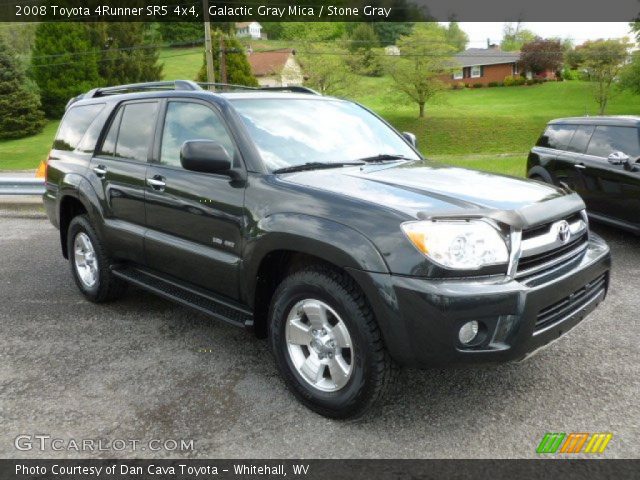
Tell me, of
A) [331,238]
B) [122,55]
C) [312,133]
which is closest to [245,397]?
[331,238]

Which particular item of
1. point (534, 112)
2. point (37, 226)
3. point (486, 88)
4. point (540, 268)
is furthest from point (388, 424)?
point (486, 88)

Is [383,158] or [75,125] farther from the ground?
[75,125]

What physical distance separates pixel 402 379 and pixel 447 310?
114 cm

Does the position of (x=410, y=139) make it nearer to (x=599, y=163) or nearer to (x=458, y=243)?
(x=458, y=243)

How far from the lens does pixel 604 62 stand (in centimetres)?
3953

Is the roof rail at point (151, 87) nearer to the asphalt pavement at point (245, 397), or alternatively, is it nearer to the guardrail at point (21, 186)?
the asphalt pavement at point (245, 397)

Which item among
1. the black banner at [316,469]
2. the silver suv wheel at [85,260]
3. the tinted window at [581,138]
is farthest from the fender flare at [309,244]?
the tinted window at [581,138]

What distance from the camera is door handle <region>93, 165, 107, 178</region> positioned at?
4.69m

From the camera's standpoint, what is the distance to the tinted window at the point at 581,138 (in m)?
7.51

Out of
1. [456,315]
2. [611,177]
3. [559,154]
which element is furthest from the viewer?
[559,154]

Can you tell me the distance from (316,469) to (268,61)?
192ft

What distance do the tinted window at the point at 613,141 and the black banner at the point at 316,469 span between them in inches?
203

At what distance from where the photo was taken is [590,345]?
4.08 metres

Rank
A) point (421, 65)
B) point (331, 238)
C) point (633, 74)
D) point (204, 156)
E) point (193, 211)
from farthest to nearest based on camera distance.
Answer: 1. point (421, 65)
2. point (633, 74)
3. point (193, 211)
4. point (204, 156)
5. point (331, 238)
